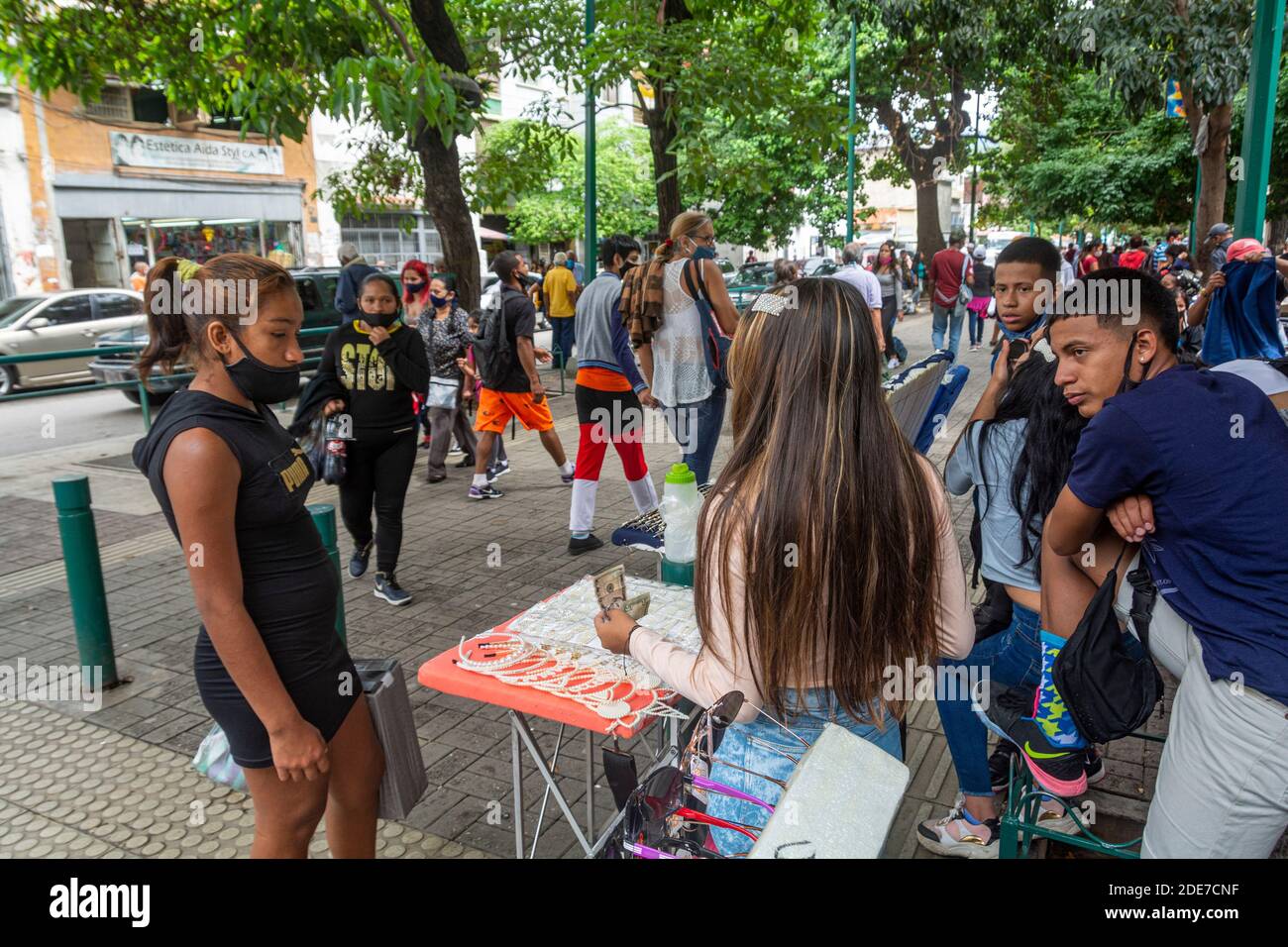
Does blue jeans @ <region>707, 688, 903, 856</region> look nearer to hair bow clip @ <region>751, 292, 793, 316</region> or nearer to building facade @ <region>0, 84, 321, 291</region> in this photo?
hair bow clip @ <region>751, 292, 793, 316</region>

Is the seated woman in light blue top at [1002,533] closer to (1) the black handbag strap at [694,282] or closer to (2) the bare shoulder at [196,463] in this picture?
(2) the bare shoulder at [196,463]

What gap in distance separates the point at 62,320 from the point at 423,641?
13006 millimetres

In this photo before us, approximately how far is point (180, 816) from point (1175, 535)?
136 inches

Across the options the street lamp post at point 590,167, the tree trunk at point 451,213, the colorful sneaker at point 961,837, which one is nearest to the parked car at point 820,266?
the street lamp post at point 590,167

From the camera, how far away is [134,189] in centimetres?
2323

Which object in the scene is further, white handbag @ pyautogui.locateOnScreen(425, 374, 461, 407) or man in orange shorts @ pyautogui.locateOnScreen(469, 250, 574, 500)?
white handbag @ pyautogui.locateOnScreen(425, 374, 461, 407)

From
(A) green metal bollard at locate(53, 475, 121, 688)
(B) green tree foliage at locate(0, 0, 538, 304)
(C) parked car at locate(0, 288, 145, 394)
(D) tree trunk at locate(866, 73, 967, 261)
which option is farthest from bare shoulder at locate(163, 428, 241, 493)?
(D) tree trunk at locate(866, 73, 967, 261)

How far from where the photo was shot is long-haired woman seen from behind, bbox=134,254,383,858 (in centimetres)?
204

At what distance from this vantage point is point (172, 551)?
6.70 meters

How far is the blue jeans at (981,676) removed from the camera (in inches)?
119

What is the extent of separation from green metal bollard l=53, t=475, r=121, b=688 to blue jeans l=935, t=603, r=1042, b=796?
3.75 meters

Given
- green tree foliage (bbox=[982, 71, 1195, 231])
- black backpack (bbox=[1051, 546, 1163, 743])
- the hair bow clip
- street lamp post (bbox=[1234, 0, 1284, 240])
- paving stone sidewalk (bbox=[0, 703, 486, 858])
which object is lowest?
paving stone sidewalk (bbox=[0, 703, 486, 858])

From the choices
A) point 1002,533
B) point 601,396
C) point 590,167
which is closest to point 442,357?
point 601,396
